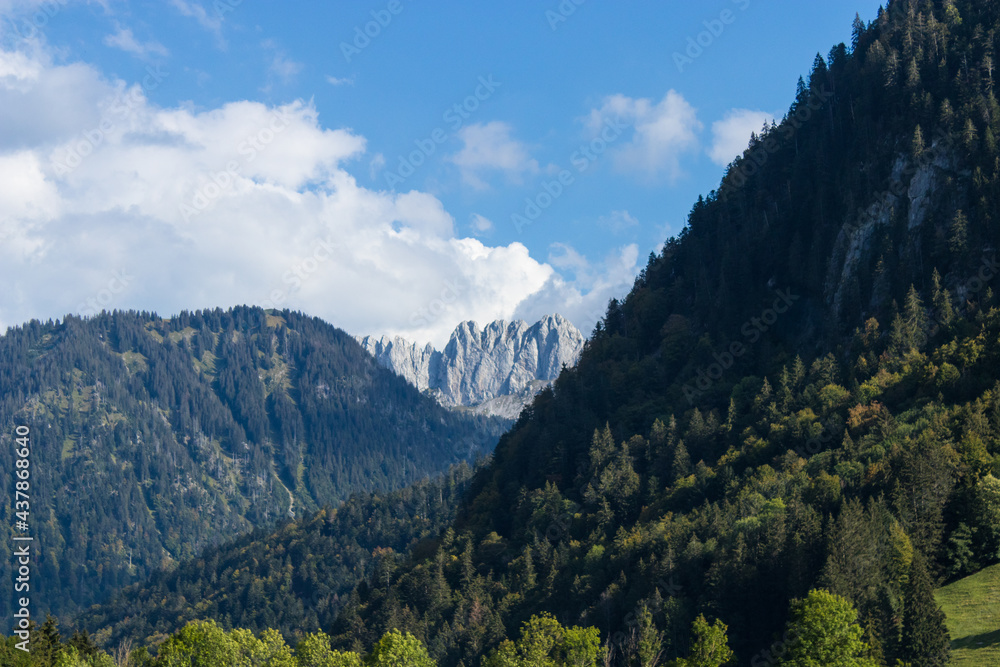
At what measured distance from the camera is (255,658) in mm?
109500

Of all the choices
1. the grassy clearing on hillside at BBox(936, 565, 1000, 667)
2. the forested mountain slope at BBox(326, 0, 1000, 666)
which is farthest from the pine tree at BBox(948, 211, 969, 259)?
the grassy clearing on hillside at BBox(936, 565, 1000, 667)

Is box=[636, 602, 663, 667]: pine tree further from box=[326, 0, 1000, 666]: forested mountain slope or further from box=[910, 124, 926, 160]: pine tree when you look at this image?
→ box=[910, 124, 926, 160]: pine tree

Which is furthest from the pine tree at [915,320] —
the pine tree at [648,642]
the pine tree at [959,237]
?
the pine tree at [648,642]

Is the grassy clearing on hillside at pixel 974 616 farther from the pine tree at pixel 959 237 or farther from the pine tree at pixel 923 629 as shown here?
the pine tree at pixel 959 237

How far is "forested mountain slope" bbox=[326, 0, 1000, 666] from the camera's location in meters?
106

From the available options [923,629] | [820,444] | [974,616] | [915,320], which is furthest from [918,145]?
[923,629]

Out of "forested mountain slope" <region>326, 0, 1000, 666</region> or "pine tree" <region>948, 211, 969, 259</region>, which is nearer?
"forested mountain slope" <region>326, 0, 1000, 666</region>

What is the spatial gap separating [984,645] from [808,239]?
11753cm

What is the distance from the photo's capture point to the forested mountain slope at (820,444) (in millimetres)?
105625

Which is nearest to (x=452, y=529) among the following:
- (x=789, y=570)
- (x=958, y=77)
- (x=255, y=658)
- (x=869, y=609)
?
(x=255, y=658)

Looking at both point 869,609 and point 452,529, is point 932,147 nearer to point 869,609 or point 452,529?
point 869,609

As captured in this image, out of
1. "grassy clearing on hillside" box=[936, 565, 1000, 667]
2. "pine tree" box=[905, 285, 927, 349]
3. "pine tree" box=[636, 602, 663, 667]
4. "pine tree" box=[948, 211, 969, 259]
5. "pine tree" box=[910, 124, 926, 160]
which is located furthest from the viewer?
"pine tree" box=[910, 124, 926, 160]

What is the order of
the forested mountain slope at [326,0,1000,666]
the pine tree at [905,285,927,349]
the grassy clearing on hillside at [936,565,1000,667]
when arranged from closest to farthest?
the grassy clearing on hillside at [936,565,1000,667] → the forested mountain slope at [326,0,1000,666] → the pine tree at [905,285,927,349]

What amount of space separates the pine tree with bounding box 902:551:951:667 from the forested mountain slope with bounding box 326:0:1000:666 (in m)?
0.21
